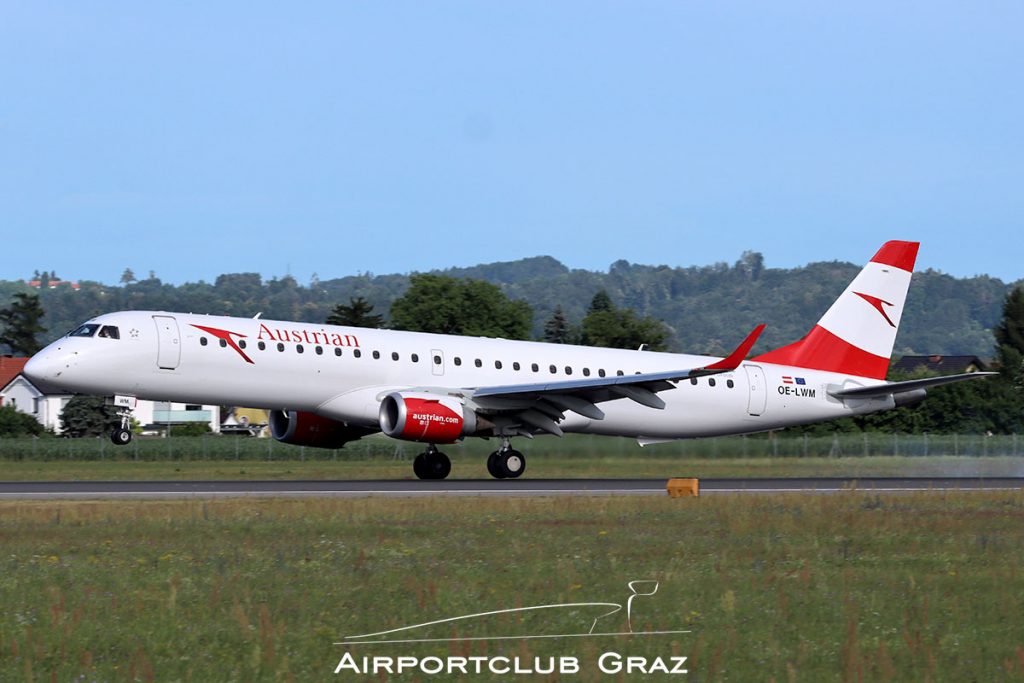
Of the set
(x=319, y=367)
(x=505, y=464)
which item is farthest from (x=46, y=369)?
(x=505, y=464)

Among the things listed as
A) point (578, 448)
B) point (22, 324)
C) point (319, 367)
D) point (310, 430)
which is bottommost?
point (578, 448)

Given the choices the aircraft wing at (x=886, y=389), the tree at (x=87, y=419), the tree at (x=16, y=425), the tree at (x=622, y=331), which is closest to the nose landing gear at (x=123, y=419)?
the aircraft wing at (x=886, y=389)

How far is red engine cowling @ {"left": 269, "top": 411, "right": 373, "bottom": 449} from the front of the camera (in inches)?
1378

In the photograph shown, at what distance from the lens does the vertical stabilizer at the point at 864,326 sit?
132 ft

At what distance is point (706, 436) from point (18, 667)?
2996cm

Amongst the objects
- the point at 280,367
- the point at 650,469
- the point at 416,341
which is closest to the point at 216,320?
the point at 280,367

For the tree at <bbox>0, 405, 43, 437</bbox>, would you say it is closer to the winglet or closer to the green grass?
the green grass

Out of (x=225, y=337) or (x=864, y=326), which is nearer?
(x=225, y=337)

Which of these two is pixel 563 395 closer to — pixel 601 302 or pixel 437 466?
pixel 437 466

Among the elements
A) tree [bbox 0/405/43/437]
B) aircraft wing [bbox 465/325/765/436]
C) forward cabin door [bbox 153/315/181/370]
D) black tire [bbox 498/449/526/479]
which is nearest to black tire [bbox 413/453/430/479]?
black tire [bbox 498/449/526/479]

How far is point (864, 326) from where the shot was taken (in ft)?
133

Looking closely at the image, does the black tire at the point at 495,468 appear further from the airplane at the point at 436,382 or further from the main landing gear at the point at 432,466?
the main landing gear at the point at 432,466

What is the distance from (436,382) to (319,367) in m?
3.06

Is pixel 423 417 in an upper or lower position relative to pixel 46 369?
lower
